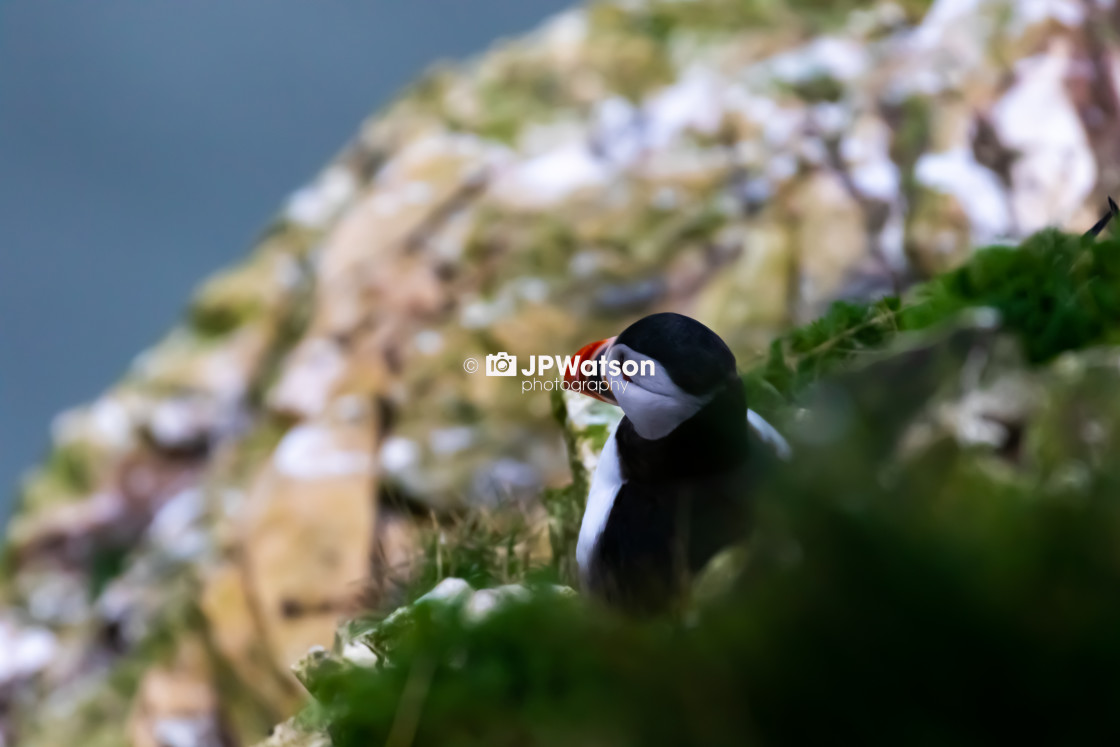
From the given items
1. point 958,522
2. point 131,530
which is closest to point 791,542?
point 958,522

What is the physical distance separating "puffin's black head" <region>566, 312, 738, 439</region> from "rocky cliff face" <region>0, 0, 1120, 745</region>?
2.66 meters

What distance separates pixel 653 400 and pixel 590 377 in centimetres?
18

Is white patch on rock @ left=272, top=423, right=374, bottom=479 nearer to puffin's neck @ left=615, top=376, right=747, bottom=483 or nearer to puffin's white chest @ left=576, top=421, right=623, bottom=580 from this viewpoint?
puffin's white chest @ left=576, top=421, right=623, bottom=580

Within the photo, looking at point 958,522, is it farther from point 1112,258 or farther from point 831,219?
point 831,219

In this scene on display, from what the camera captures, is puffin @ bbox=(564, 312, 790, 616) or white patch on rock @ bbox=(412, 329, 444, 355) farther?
white patch on rock @ bbox=(412, 329, 444, 355)

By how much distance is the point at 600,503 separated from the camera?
2.98ft

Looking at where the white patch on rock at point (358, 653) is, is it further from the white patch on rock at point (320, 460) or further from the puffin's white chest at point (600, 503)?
the white patch on rock at point (320, 460)

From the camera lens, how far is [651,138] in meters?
4.66

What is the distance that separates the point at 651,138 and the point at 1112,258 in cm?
403

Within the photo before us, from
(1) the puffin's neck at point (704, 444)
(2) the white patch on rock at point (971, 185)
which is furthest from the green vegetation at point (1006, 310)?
(2) the white patch on rock at point (971, 185)

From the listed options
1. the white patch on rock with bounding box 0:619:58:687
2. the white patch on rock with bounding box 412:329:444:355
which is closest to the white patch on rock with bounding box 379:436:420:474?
the white patch on rock with bounding box 412:329:444:355

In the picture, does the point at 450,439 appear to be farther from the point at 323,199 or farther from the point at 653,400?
the point at 653,400

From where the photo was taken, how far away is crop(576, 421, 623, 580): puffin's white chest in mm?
875

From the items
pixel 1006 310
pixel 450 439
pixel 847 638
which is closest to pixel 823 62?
pixel 450 439
